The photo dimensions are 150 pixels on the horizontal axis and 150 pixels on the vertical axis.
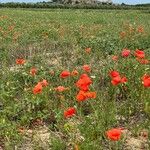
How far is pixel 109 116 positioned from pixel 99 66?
11.6 ft

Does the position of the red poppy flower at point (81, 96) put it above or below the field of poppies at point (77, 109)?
above

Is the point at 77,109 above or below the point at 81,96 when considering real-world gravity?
below

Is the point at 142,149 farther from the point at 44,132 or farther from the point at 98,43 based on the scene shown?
the point at 98,43

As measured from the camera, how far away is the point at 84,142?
595 cm

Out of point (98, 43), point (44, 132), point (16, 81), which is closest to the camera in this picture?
point (44, 132)

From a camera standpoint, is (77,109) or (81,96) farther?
(77,109)

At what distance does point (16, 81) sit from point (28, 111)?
1763mm

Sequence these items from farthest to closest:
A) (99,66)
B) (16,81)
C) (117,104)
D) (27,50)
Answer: (27,50) < (99,66) < (16,81) < (117,104)

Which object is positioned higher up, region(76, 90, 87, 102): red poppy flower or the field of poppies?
region(76, 90, 87, 102): red poppy flower

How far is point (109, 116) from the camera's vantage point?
6773 mm

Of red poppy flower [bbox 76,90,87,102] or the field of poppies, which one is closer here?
red poppy flower [bbox 76,90,87,102]

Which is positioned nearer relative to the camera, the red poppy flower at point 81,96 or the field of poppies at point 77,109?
the red poppy flower at point 81,96

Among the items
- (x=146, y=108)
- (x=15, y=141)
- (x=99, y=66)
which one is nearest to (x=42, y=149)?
(x=15, y=141)

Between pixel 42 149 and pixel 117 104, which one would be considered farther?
pixel 117 104
